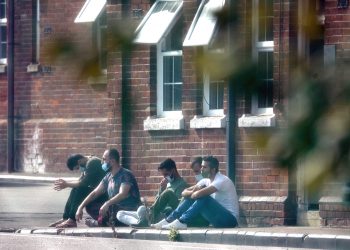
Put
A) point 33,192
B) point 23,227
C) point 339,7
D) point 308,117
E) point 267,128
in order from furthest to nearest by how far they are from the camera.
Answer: point 33,192 < point 23,227 < point 339,7 < point 267,128 < point 308,117

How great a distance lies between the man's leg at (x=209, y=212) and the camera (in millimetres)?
13859

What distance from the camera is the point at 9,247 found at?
43.0 ft

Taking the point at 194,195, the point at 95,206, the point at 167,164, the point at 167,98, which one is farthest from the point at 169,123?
the point at 194,195

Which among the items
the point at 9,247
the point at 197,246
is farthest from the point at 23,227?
the point at 197,246

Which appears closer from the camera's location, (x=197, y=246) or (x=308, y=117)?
(x=308, y=117)

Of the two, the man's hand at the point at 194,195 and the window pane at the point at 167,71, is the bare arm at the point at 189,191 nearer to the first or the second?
the man's hand at the point at 194,195

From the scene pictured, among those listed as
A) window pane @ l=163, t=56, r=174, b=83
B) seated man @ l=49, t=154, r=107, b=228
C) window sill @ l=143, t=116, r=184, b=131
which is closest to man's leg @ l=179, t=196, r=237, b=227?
seated man @ l=49, t=154, r=107, b=228

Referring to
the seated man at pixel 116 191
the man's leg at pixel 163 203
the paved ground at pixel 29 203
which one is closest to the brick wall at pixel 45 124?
the paved ground at pixel 29 203

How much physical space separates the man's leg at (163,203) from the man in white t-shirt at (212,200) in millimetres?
538

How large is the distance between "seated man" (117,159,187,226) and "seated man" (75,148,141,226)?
153 mm

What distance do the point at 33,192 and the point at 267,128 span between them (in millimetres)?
17074

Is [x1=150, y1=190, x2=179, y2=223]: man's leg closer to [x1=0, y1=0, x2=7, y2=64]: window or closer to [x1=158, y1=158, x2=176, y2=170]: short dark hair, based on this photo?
[x1=158, y1=158, x2=176, y2=170]: short dark hair

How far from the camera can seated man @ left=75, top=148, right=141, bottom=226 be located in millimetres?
14422

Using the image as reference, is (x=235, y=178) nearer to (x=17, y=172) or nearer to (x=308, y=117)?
(x=17, y=172)
